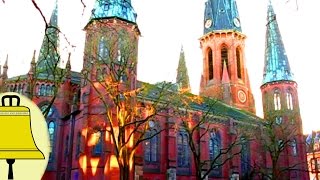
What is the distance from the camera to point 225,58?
193 feet

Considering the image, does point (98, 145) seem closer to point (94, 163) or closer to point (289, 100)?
point (94, 163)

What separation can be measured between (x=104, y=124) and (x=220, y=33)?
32.1 metres

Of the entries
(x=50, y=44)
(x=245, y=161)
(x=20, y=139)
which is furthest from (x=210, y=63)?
(x=20, y=139)

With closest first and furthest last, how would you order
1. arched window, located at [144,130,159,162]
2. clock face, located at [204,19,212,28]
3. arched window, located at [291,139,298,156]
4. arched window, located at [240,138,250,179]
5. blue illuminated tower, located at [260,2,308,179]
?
arched window, located at [144,130,159,162] → arched window, located at [240,138,250,179] → blue illuminated tower, located at [260,2,308,179] → arched window, located at [291,139,298,156] → clock face, located at [204,19,212,28]

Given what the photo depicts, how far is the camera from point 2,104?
1948 mm

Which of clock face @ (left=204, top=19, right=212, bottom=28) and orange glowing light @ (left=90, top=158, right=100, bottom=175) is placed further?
clock face @ (left=204, top=19, right=212, bottom=28)

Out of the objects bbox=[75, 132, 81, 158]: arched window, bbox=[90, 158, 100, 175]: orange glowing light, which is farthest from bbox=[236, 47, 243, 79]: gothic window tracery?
bbox=[90, 158, 100, 175]: orange glowing light

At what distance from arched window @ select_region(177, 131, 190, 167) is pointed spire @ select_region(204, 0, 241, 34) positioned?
952 inches

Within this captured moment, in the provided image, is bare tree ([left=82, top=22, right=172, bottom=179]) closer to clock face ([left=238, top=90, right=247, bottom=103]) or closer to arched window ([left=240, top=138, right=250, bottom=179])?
arched window ([left=240, top=138, right=250, bottom=179])

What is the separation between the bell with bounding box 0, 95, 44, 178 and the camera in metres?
1.90

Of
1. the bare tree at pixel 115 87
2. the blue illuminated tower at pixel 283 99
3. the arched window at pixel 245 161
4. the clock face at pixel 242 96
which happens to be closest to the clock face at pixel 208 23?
the blue illuminated tower at pixel 283 99

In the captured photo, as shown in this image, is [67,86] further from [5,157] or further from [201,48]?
[5,157]

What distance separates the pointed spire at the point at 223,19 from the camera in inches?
2307

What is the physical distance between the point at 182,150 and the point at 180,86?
23.3 ft
